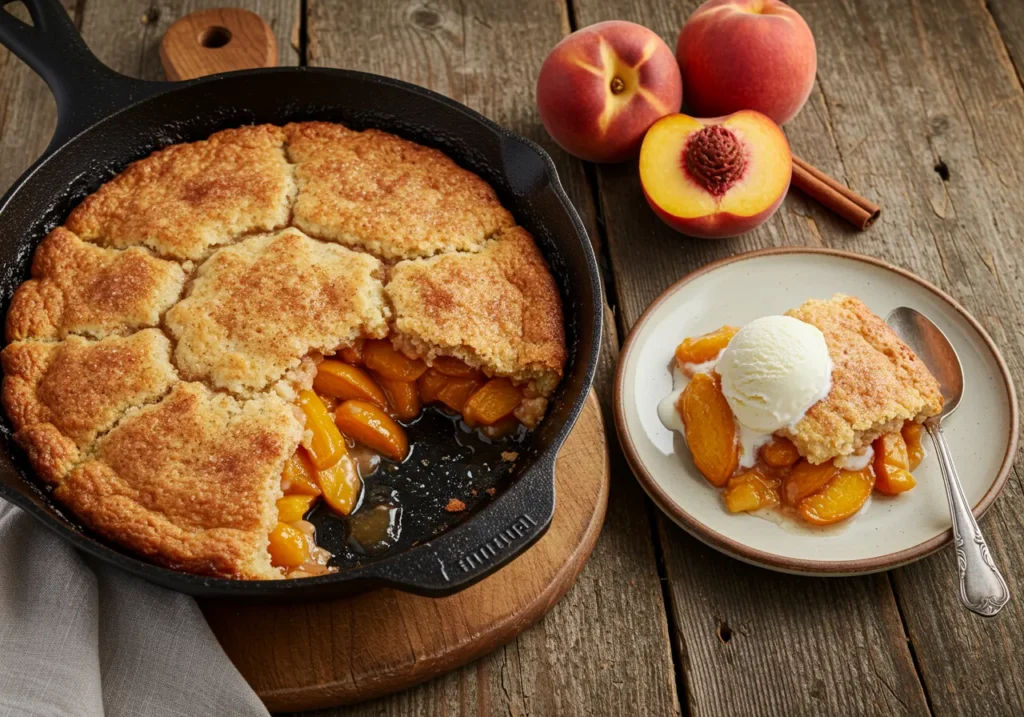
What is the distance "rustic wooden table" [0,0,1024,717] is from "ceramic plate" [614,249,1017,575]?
14 centimetres

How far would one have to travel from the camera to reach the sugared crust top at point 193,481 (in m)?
1.97

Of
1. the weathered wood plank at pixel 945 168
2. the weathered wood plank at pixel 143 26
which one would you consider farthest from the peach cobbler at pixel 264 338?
the weathered wood plank at pixel 945 168

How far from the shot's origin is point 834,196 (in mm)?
2828

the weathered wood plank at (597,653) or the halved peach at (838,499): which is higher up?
the halved peach at (838,499)

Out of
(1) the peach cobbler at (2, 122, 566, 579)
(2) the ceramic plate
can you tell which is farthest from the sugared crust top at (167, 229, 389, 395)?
(2) the ceramic plate

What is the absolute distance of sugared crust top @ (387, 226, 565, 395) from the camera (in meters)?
2.25

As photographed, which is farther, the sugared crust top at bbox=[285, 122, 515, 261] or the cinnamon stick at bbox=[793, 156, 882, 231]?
the cinnamon stick at bbox=[793, 156, 882, 231]

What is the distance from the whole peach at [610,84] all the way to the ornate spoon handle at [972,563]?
125 cm

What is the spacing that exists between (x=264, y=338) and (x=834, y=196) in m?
1.66

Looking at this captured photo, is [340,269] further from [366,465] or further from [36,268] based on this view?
[36,268]

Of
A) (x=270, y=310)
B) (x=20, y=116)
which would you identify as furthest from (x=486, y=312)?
(x=20, y=116)

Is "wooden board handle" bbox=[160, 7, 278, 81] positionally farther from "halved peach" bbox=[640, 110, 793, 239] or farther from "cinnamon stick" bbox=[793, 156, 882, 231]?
"cinnamon stick" bbox=[793, 156, 882, 231]

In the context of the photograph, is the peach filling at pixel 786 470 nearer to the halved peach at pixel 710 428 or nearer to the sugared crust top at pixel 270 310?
the halved peach at pixel 710 428

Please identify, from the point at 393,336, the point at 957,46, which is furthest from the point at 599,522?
the point at 957,46
